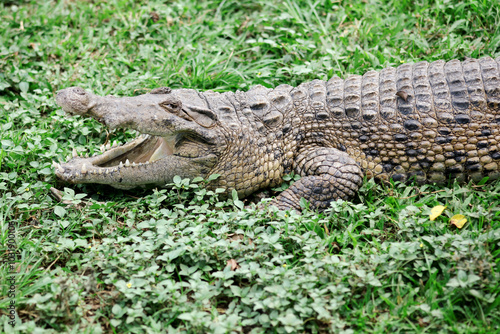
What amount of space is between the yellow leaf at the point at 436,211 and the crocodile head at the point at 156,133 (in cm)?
184

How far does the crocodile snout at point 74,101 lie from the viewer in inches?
162

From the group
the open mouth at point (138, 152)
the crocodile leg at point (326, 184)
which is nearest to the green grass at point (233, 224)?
the crocodile leg at point (326, 184)

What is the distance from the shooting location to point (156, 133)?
14.0 ft

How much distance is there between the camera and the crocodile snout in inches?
162

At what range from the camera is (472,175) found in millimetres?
4344

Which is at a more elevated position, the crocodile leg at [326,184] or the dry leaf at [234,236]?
the crocodile leg at [326,184]

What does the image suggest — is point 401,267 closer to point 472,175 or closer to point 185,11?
point 472,175

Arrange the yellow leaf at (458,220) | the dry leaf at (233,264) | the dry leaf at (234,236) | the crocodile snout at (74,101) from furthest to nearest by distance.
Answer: the crocodile snout at (74,101) < the dry leaf at (234,236) < the yellow leaf at (458,220) < the dry leaf at (233,264)

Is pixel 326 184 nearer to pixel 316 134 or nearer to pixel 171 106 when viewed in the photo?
pixel 316 134

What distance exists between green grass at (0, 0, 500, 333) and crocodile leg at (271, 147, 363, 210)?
0.19 m

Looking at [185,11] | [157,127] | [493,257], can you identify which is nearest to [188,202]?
[157,127]

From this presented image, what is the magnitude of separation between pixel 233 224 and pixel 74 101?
1683mm

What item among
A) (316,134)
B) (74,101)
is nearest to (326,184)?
(316,134)

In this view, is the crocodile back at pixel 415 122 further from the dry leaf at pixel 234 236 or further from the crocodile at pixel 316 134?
the dry leaf at pixel 234 236
